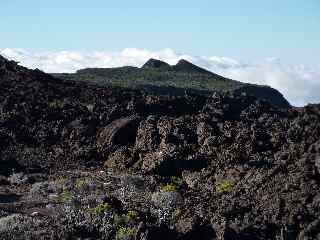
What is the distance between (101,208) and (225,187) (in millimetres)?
4276

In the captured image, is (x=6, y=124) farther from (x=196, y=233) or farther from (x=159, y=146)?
(x=196, y=233)

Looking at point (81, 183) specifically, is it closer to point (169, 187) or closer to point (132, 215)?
point (169, 187)

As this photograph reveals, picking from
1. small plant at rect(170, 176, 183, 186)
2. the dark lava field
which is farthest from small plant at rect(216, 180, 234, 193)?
small plant at rect(170, 176, 183, 186)

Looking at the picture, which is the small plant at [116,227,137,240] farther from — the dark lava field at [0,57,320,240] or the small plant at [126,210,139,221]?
the small plant at [126,210,139,221]

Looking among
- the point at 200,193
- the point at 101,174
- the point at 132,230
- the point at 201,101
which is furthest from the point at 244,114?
the point at 132,230

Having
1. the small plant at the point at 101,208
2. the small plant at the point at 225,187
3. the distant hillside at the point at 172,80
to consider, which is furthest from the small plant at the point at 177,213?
the distant hillside at the point at 172,80

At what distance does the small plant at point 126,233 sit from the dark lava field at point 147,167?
5 cm

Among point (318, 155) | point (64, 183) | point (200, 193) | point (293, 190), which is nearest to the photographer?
point (293, 190)

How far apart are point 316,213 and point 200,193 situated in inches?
185

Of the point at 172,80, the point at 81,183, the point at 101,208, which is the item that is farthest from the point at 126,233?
the point at 172,80

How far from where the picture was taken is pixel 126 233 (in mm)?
15805

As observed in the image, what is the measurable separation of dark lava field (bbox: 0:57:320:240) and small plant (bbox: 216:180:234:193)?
6cm

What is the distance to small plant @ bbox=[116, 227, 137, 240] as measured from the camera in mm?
15659

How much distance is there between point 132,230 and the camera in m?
15.8
